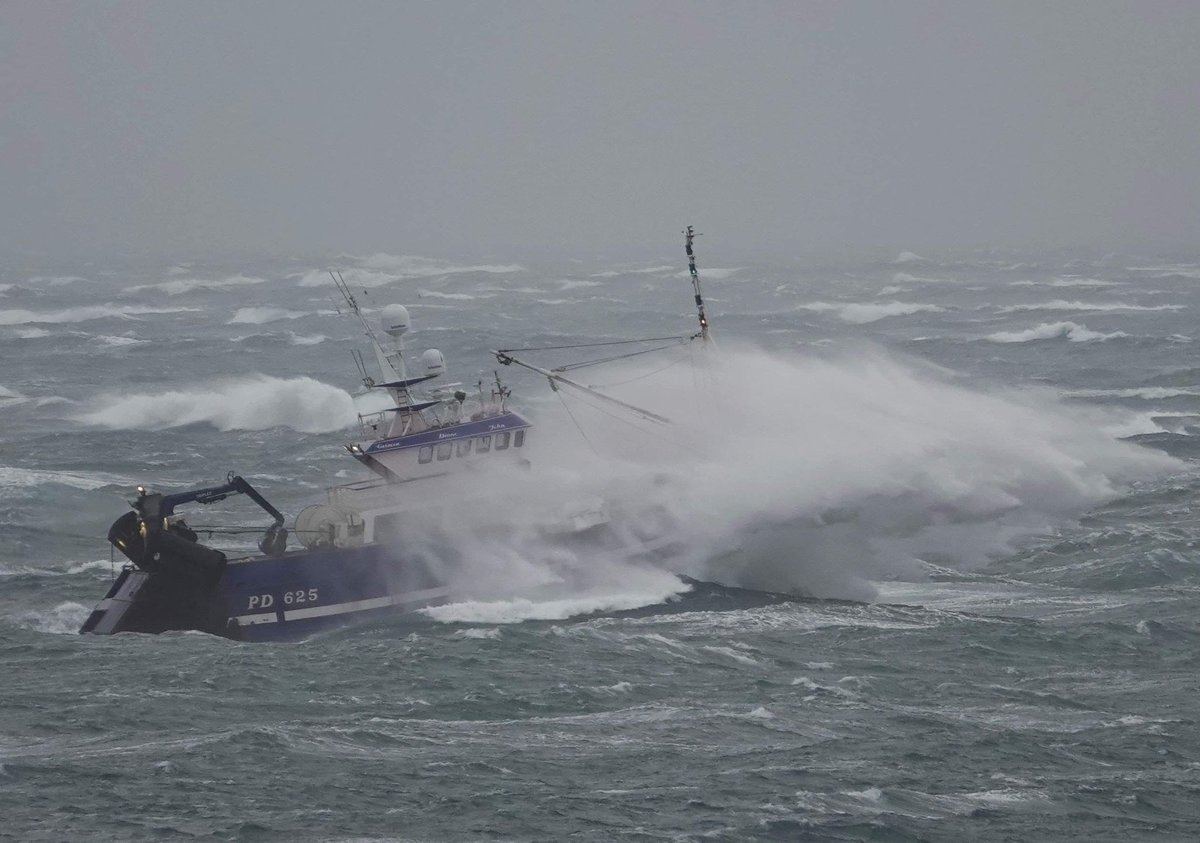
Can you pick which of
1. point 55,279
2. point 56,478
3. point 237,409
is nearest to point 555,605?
point 56,478

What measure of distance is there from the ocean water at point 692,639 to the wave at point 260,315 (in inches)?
1691

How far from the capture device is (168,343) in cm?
10394

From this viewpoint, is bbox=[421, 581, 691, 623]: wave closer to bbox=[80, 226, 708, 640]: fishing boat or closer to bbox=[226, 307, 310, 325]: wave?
bbox=[80, 226, 708, 640]: fishing boat

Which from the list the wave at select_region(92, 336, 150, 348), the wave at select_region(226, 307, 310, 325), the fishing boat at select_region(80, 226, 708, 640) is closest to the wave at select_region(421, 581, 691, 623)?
the fishing boat at select_region(80, 226, 708, 640)

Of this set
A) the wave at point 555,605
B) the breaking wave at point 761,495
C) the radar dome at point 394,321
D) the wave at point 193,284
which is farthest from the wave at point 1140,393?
the wave at point 193,284

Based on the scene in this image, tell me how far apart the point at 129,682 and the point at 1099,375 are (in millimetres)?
59584

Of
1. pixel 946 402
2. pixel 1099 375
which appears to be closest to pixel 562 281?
pixel 1099 375

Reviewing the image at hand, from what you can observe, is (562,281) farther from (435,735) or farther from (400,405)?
(435,735)

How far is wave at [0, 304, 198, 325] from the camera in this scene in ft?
406

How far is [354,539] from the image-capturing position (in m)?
41.3

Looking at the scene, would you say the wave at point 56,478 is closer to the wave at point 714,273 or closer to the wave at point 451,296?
the wave at point 451,296

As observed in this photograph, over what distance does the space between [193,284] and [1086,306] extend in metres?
94.3

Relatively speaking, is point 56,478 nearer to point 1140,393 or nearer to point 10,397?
point 10,397

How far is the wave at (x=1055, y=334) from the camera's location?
9756cm
